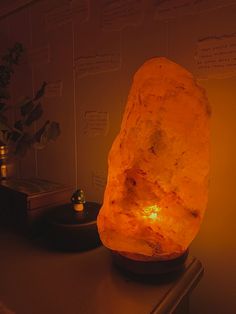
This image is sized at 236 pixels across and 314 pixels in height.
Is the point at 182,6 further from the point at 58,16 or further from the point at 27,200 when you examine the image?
the point at 27,200

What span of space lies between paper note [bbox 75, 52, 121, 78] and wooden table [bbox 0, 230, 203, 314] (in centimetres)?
54

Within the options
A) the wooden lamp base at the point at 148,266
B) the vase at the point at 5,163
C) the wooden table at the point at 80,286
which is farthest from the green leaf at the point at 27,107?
the wooden lamp base at the point at 148,266

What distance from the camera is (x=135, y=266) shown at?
1.87 ft

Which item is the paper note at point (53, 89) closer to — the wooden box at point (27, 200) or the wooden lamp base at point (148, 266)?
the wooden box at point (27, 200)

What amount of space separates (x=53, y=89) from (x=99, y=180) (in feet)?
1.33

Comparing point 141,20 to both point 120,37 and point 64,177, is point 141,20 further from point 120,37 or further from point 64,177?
point 64,177

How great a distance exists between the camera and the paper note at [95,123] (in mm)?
937

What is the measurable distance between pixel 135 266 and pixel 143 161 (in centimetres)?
20

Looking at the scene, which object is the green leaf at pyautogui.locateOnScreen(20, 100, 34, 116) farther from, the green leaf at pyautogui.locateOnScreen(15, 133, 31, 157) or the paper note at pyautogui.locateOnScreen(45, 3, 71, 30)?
the paper note at pyautogui.locateOnScreen(45, 3, 71, 30)

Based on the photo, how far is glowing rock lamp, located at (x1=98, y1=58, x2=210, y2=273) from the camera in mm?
543

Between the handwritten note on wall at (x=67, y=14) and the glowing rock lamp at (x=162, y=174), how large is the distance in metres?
0.51

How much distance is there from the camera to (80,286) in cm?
58

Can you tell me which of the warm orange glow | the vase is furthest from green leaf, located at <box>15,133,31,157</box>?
the warm orange glow

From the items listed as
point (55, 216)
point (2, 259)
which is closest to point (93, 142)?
point (55, 216)
